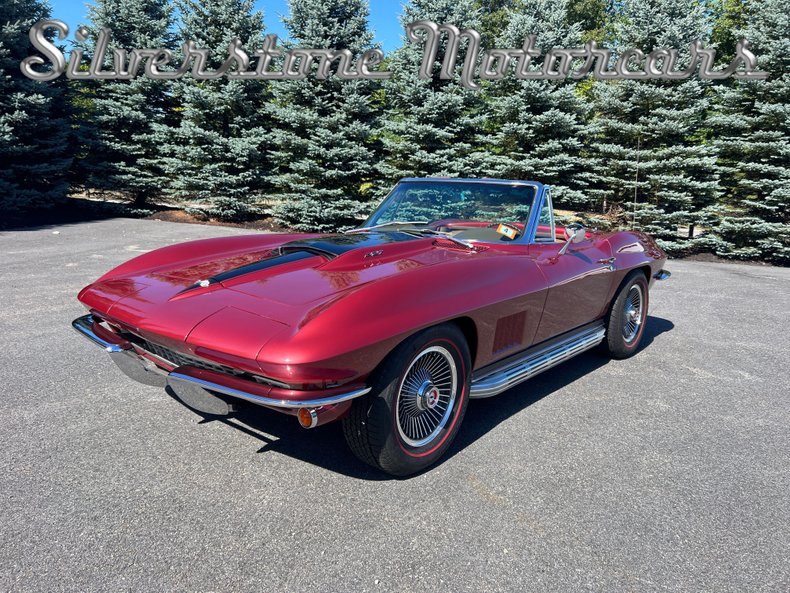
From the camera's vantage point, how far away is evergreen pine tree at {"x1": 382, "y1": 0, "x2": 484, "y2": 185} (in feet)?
40.8

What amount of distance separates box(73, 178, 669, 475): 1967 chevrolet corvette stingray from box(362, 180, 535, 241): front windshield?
12 mm

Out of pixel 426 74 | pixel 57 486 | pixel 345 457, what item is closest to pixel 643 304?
pixel 345 457

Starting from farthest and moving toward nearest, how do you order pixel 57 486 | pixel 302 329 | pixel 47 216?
1. pixel 47 216
2. pixel 57 486
3. pixel 302 329

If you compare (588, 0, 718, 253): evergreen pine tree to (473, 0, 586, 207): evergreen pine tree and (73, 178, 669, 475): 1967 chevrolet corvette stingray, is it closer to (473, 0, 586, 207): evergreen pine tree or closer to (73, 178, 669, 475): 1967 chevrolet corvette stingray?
(473, 0, 586, 207): evergreen pine tree

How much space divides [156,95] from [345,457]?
15992mm

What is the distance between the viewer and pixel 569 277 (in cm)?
347

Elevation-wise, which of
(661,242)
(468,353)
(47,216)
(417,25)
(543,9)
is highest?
(543,9)

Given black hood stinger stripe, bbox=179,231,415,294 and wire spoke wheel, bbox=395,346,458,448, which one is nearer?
wire spoke wheel, bbox=395,346,458,448

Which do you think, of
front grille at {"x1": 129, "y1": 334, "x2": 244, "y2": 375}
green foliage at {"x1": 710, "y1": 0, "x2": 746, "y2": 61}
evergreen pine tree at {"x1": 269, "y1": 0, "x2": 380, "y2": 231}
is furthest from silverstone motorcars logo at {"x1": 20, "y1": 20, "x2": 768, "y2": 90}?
green foliage at {"x1": 710, "y1": 0, "x2": 746, "y2": 61}

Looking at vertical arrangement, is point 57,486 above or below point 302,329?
below

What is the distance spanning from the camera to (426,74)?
41.2 ft

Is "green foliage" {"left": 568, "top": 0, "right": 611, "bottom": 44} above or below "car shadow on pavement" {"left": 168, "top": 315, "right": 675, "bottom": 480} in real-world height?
above

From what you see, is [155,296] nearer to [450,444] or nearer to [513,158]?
[450,444]

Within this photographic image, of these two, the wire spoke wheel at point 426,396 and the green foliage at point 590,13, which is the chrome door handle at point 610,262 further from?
the green foliage at point 590,13
